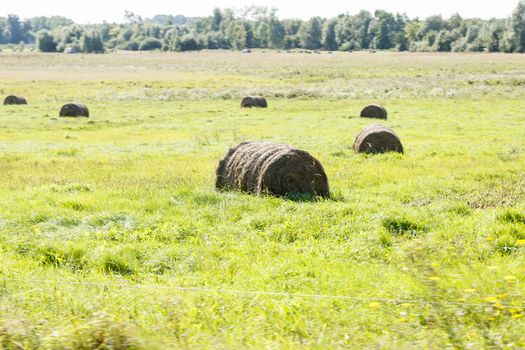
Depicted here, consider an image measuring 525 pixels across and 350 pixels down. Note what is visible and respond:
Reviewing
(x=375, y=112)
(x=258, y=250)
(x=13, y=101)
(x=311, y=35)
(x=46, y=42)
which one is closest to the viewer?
(x=258, y=250)

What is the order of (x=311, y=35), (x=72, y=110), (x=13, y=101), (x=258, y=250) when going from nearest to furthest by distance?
(x=258, y=250)
(x=72, y=110)
(x=13, y=101)
(x=311, y=35)

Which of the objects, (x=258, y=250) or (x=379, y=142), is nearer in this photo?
(x=258, y=250)

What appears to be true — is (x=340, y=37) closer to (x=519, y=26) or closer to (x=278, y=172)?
(x=519, y=26)

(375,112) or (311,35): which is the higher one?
(311,35)

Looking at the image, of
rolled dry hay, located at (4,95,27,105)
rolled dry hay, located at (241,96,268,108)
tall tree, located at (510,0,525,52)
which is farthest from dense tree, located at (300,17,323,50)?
rolled dry hay, located at (4,95,27,105)

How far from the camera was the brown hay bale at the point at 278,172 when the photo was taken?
13336mm

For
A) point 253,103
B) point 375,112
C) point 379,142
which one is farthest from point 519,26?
point 379,142

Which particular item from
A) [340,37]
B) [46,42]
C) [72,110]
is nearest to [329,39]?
[340,37]

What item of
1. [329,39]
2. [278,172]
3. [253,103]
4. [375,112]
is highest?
A: [329,39]

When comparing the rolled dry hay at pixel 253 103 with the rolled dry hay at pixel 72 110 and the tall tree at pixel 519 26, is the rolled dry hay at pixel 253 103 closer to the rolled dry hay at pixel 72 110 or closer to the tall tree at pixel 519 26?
the rolled dry hay at pixel 72 110

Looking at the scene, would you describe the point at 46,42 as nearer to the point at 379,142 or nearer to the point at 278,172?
the point at 379,142

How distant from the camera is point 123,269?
9.21 metres

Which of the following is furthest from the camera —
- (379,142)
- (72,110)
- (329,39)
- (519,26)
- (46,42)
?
(329,39)

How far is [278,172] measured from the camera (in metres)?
13.4
